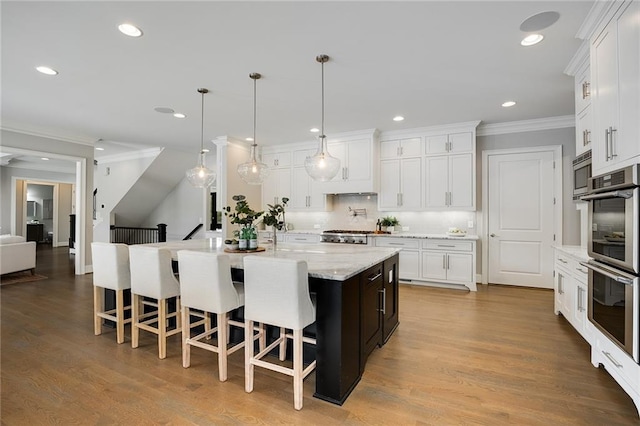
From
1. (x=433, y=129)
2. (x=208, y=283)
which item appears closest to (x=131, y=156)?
(x=208, y=283)

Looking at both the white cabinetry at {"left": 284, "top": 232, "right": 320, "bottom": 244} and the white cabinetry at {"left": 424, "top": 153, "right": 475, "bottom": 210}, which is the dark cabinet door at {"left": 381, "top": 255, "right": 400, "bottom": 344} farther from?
the white cabinetry at {"left": 284, "top": 232, "right": 320, "bottom": 244}

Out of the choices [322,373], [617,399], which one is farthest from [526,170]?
[322,373]

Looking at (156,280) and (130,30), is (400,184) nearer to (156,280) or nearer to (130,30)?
(156,280)

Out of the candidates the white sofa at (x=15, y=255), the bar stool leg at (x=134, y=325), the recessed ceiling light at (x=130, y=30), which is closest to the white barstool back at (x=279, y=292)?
the bar stool leg at (x=134, y=325)

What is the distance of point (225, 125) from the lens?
5199 mm

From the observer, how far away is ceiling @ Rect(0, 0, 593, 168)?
2258mm

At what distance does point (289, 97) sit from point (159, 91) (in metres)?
1.57

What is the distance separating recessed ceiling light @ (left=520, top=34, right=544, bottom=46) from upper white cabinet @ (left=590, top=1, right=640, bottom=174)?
361mm

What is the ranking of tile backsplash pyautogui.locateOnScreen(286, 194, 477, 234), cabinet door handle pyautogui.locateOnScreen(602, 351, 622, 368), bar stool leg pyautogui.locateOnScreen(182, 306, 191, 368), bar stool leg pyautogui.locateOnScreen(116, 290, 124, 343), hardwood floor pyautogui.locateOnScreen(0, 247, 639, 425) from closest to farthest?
hardwood floor pyautogui.locateOnScreen(0, 247, 639, 425) < cabinet door handle pyautogui.locateOnScreen(602, 351, 622, 368) < bar stool leg pyautogui.locateOnScreen(182, 306, 191, 368) < bar stool leg pyautogui.locateOnScreen(116, 290, 124, 343) < tile backsplash pyautogui.locateOnScreen(286, 194, 477, 234)

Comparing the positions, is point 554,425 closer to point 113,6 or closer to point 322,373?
point 322,373

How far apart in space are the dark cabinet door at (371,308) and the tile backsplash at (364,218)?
3117mm

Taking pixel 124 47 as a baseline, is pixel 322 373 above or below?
below

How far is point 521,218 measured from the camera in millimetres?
4941

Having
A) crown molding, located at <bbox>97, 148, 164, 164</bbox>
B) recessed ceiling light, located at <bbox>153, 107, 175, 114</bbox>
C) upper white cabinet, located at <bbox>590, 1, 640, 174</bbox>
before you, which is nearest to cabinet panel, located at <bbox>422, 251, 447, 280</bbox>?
upper white cabinet, located at <bbox>590, 1, 640, 174</bbox>
